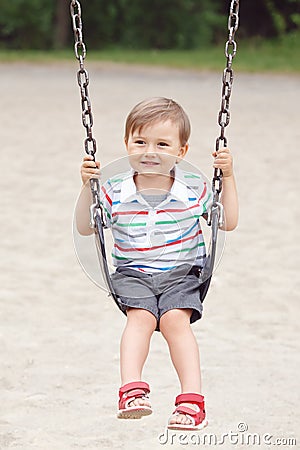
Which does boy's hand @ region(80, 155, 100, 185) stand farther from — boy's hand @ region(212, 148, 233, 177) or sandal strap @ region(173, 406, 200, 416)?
sandal strap @ region(173, 406, 200, 416)

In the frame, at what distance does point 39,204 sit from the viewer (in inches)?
403

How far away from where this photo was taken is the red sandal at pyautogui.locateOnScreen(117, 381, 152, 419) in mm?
3107

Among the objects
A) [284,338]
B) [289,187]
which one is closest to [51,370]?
[284,338]

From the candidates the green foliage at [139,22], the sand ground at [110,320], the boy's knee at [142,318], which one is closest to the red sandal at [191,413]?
the boy's knee at [142,318]

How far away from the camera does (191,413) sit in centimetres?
314

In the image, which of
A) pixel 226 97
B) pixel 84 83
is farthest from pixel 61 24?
pixel 226 97

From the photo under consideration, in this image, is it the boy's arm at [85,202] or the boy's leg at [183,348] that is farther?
the boy's arm at [85,202]

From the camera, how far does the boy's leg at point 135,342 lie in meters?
3.20

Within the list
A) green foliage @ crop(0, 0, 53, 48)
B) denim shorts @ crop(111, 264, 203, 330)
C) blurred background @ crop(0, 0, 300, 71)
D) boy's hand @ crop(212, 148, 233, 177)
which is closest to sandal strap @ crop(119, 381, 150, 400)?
denim shorts @ crop(111, 264, 203, 330)

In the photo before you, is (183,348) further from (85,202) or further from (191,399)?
(85,202)

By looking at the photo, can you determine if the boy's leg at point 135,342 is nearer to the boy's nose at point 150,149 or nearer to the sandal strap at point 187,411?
the sandal strap at point 187,411

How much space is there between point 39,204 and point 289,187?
2.74 m

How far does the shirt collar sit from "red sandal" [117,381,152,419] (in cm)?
61

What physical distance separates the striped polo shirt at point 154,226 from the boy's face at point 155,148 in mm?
82
